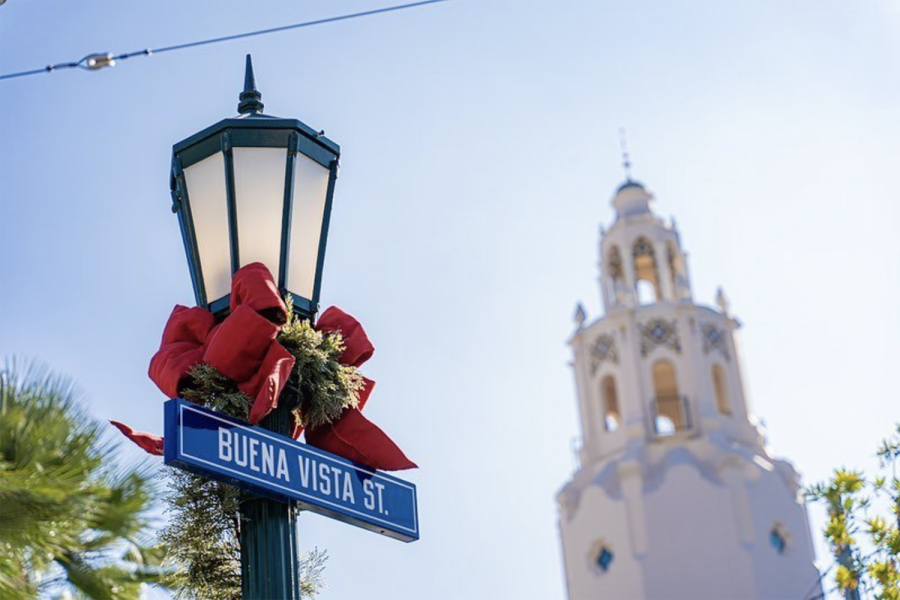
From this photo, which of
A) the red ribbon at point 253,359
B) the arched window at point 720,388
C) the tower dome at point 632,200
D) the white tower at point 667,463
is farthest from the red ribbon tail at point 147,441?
the tower dome at point 632,200

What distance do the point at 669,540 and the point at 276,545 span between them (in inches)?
1399

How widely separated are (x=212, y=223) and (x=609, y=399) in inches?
1496

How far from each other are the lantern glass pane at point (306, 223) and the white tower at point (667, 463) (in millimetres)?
34539

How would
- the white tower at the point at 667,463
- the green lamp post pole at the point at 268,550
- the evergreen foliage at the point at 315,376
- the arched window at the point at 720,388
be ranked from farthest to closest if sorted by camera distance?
the arched window at the point at 720,388
the white tower at the point at 667,463
the evergreen foliage at the point at 315,376
the green lamp post pole at the point at 268,550

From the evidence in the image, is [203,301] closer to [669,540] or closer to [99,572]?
[99,572]

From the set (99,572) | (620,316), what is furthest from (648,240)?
(99,572)

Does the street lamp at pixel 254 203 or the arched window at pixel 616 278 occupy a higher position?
the arched window at pixel 616 278

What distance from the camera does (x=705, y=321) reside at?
144ft

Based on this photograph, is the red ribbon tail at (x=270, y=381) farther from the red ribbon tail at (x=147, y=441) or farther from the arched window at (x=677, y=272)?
the arched window at (x=677, y=272)

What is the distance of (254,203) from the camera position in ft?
21.0

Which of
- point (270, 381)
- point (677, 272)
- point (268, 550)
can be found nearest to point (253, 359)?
Result: point (270, 381)

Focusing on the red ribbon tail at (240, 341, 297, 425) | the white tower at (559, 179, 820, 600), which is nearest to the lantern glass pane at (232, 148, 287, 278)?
the red ribbon tail at (240, 341, 297, 425)

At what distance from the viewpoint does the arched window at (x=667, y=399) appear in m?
42.9

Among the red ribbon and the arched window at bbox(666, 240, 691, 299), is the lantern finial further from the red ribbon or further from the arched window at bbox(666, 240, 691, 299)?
the arched window at bbox(666, 240, 691, 299)
